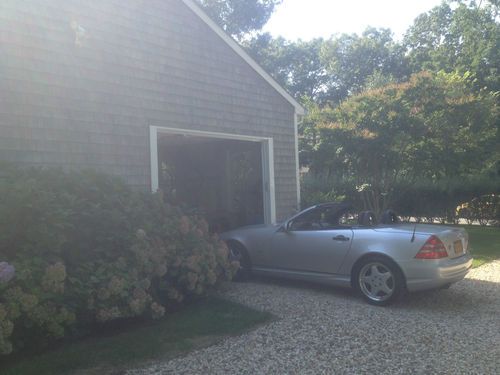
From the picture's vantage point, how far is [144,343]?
4.48 metres

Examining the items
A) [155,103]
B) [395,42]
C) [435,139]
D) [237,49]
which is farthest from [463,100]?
[395,42]

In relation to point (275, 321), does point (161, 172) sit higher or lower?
higher

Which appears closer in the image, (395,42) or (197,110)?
(197,110)

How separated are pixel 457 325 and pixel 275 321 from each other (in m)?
1.97

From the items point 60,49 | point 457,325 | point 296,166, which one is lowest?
point 457,325

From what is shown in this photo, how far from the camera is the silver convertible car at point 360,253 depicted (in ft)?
18.4

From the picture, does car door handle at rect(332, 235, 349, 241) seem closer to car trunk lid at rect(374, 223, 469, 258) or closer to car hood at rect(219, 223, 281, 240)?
car trunk lid at rect(374, 223, 469, 258)

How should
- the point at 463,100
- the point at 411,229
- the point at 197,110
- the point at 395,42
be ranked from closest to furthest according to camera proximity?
the point at 411,229, the point at 197,110, the point at 463,100, the point at 395,42

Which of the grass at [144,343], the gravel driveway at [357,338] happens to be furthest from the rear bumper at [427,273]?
the grass at [144,343]

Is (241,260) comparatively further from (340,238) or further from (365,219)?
(365,219)

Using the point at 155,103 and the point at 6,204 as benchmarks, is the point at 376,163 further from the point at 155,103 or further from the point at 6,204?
the point at 6,204

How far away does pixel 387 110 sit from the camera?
12.6 metres

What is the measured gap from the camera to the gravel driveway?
3.95m

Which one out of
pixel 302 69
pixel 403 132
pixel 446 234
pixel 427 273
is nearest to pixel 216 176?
pixel 403 132
